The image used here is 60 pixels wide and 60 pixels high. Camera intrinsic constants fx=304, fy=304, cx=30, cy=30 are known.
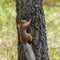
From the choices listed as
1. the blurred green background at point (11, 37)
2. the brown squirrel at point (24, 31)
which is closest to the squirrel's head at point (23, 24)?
the brown squirrel at point (24, 31)

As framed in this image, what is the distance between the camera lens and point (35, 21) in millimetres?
3529

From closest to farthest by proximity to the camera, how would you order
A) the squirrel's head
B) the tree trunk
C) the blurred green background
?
the squirrel's head
the tree trunk
the blurred green background

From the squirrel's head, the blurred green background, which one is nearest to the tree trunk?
the squirrel's head

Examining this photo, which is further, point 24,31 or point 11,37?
point 11,37

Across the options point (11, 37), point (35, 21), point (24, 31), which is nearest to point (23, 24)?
point (24, 31)

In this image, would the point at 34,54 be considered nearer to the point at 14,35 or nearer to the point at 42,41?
the point at 42,41

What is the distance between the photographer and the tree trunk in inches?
135

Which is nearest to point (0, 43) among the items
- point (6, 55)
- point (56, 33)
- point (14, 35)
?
point (14, 35)

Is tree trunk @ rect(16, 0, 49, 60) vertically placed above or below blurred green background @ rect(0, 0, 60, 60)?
above

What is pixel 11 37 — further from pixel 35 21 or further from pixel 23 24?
pixel 23 24

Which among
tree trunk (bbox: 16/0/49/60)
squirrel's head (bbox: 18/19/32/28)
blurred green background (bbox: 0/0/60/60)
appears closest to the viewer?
squirrel's head (bbox: 18/19/32/28)

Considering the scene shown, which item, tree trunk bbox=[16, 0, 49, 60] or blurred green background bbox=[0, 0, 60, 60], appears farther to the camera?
blurred green background bbox=[0, 0, 60, 60]

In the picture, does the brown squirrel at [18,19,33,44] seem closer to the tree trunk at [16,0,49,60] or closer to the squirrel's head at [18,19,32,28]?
the squirrel's head at [18,19,32,28]

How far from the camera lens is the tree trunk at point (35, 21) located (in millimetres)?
3438
